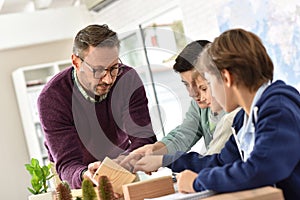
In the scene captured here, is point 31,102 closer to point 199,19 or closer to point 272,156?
point 199,19

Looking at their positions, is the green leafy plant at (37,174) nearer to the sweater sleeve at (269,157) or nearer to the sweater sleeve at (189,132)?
the sweater sleeve at (189,132)

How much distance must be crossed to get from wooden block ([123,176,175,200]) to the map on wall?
11.6 feet

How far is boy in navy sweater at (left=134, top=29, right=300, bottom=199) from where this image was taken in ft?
4.97

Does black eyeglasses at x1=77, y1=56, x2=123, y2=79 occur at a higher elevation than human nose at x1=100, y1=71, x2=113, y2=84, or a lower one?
higher

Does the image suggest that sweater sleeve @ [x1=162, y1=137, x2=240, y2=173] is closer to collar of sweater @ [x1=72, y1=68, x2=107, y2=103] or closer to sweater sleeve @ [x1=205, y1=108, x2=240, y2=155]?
sweater sleeve @ [x1=205, y1=108, x2=240, y2=155]

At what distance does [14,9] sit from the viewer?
871 centimetres

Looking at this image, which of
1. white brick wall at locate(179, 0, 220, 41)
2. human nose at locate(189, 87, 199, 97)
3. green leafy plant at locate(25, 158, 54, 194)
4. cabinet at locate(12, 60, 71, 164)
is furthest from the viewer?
cabinet at locate(12, 60, 71, 164)

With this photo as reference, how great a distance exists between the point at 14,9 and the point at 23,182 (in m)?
2.33

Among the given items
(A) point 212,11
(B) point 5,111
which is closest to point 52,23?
(B) point 5,111

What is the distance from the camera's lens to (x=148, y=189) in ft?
6.02

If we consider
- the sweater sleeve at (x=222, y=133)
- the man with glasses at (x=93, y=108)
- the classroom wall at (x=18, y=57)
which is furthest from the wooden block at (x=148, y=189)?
the classroom wall at (x=18, y=57)

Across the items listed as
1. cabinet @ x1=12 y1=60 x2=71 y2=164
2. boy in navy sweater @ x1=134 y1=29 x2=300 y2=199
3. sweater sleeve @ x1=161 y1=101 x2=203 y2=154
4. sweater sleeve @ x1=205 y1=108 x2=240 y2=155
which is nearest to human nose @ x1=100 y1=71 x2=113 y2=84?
sweater sleeve @ x1=161 y1=101 x2=203 y2=154

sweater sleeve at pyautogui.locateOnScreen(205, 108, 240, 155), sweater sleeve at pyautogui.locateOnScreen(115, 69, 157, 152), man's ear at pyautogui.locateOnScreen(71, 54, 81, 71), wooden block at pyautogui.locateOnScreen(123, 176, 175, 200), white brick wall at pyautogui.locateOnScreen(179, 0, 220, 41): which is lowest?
wooden block at pyautogui.locateOnScreen(123, 176, 175, 200)

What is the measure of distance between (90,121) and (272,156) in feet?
4.80
